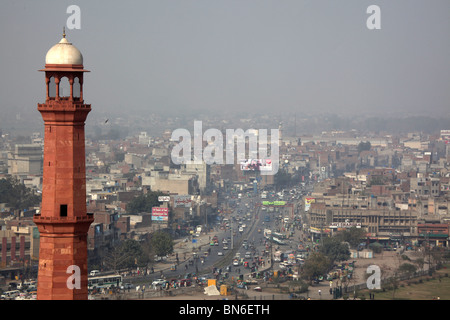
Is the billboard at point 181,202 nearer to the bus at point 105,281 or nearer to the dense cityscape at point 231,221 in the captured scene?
the dense cityscape at point 231,221

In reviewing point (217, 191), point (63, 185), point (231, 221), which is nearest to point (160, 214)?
point (231, 221)

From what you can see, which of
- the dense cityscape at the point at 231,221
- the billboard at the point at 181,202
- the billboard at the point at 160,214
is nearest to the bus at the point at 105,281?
the dense cityscape at the point at 231,221

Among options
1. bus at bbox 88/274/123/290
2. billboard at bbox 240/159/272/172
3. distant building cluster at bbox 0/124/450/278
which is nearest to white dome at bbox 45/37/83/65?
bus at bbox 88/274/123/290

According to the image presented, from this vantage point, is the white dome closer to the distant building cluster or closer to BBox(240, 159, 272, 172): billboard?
the distant building cluster

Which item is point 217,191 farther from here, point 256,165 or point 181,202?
point 181,202

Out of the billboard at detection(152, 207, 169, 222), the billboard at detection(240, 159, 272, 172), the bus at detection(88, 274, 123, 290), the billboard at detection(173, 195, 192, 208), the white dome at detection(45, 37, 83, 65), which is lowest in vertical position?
the bus at detection(88, 274, 123, 290)

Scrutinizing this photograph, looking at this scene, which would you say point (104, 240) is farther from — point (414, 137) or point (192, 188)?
point (414, 137)
